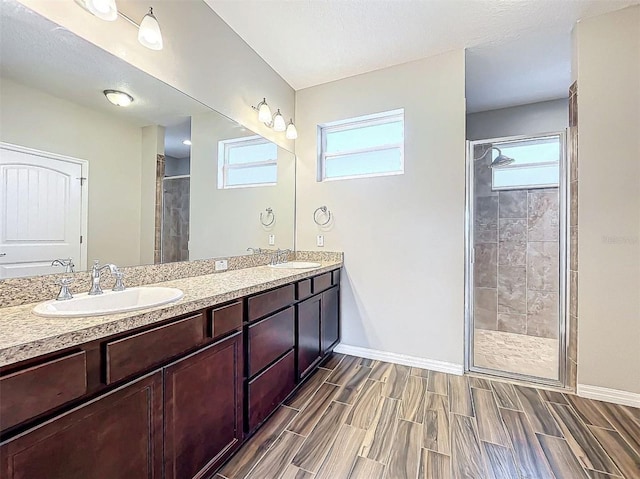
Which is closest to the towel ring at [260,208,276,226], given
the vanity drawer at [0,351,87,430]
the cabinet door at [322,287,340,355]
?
the cabinet door at [322,287,340,355]

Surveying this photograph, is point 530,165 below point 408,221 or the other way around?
the other way around

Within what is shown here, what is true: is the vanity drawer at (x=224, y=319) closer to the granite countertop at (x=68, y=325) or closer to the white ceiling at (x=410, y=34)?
the granite countertop at (x=68, y=325)

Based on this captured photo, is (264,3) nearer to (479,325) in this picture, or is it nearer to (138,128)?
(138,128)

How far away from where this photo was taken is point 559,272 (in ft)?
7.69

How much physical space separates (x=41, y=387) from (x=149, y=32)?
1655 mm

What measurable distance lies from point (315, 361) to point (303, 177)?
180 cm

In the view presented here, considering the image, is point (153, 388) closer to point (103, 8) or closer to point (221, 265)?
point (221, 265)

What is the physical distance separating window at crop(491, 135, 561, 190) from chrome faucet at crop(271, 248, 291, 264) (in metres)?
2.15

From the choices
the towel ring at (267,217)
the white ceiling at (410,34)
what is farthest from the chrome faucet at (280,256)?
the white ceiling at (410,34)

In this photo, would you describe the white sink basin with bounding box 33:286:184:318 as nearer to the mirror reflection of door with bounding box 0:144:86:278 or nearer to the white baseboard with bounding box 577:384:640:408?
the mirror reflection of door with bounding box 0:144:86:278

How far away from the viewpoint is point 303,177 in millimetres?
3102

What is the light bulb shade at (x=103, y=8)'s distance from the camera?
131cm

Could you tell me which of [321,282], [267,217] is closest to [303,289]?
[321,282]

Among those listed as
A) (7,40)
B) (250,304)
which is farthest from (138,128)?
(250,304)
